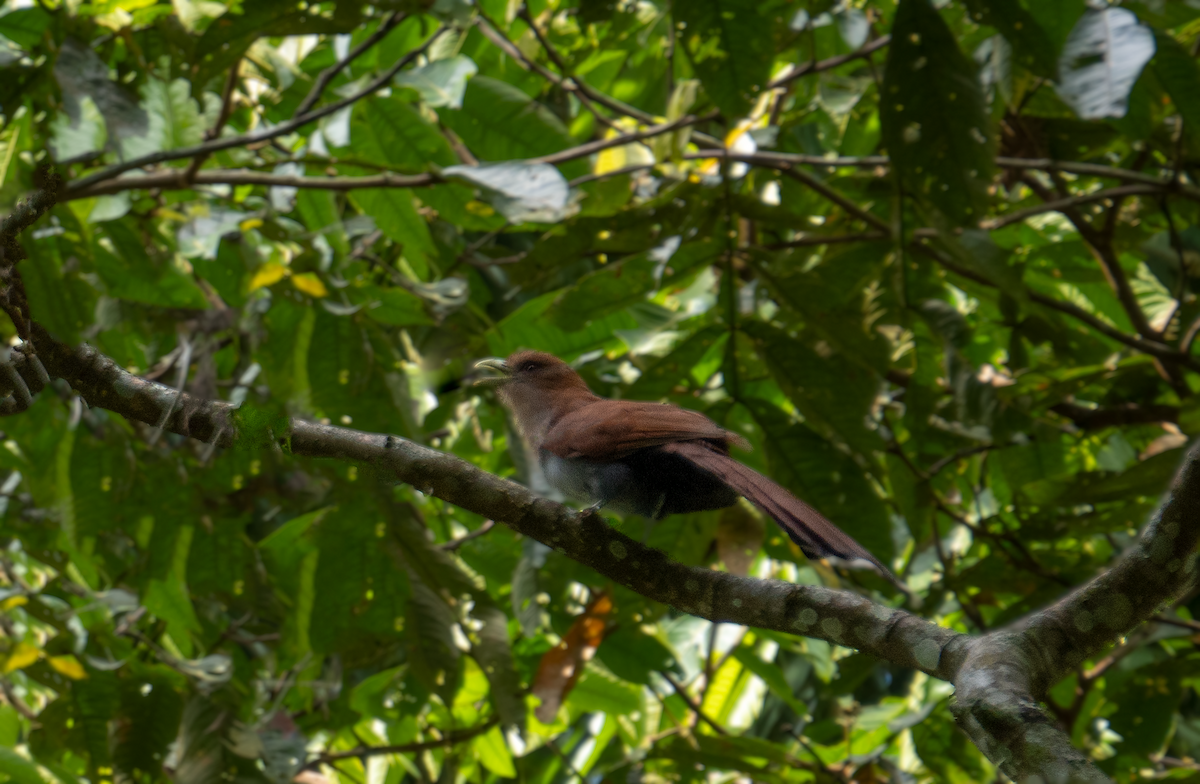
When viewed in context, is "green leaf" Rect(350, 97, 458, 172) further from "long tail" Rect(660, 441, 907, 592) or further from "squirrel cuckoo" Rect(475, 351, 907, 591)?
"long tail" Rect(660, 441, 907, 592)

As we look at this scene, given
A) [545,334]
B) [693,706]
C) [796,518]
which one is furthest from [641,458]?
[693,706]

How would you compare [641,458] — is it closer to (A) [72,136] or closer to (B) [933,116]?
(B) [933,116]

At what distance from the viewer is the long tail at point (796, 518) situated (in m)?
1.33

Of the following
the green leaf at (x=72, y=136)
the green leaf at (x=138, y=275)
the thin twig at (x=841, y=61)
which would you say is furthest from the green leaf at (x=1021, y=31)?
the green leaf at (x=138, y=275)

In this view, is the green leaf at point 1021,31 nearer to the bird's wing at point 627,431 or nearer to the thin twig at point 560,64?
the bird's wing at point 627,431

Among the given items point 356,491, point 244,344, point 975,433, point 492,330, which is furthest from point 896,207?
point 244,344

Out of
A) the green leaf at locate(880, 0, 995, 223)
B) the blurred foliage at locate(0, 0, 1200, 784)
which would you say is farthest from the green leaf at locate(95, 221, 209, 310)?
the green leaf at locate(880, 0, 995, 223)

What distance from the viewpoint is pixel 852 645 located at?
136 centimetres

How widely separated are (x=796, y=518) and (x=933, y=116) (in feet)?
4.08

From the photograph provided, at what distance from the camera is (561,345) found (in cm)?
340

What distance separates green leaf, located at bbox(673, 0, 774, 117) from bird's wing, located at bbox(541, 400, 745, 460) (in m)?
0.80

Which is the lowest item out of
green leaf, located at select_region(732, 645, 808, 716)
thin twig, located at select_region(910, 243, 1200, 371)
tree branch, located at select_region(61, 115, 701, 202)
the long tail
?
green leaf, located at select_region(732, 645, 808, 716)

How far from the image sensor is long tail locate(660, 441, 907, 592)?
52.3 inches

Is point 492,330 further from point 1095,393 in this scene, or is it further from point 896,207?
point 1095,393
